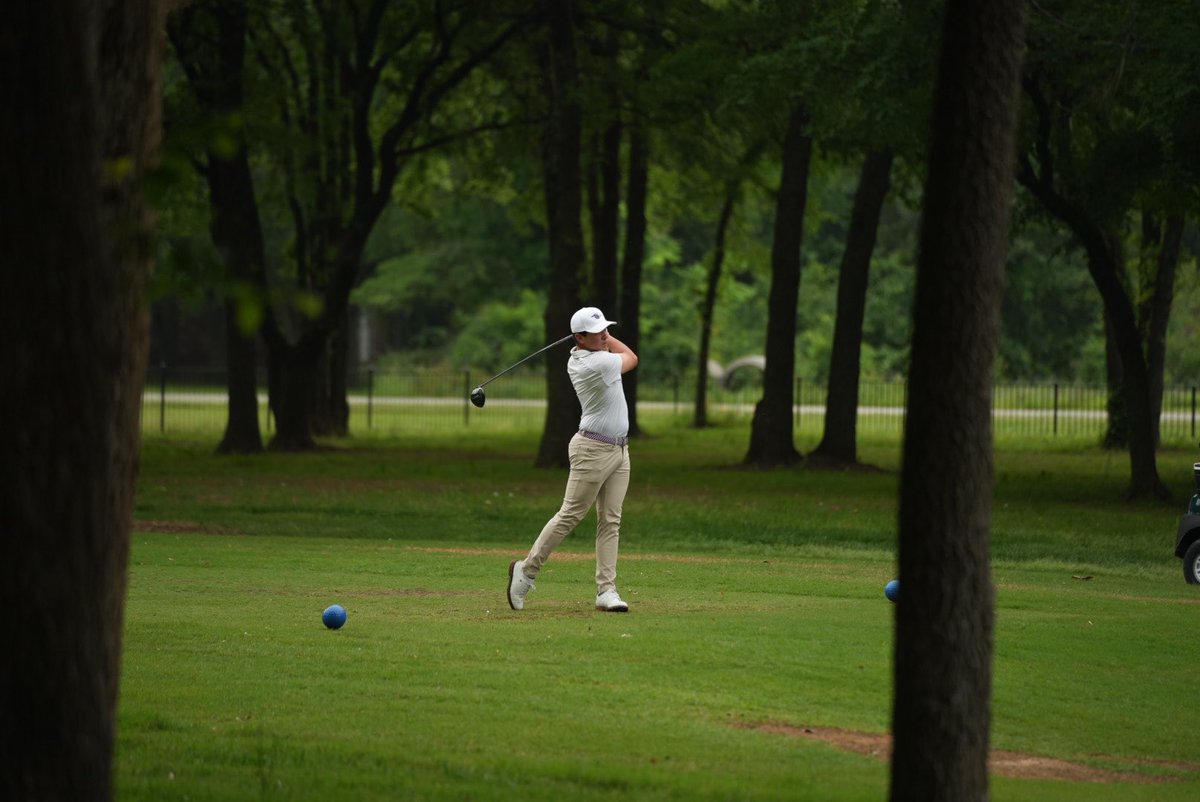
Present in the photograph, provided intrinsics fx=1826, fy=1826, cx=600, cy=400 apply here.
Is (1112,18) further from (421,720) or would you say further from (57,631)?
(57,631)

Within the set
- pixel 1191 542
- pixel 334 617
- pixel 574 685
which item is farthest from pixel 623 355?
pixel 1191 542

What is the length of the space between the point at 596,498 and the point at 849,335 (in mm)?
21098

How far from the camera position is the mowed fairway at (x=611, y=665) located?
328 inches

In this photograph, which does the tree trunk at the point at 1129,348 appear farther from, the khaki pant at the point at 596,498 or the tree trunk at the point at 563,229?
the khaki pant at the point at 596,498

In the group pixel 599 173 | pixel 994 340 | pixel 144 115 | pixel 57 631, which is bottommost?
pixel 57 631

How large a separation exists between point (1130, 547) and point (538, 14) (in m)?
18.7

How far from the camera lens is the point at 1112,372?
4353 centimetres

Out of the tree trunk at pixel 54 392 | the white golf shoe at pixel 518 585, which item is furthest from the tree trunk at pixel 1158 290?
the tree trunk at pixel 54 392

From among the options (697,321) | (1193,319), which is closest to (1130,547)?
(1193,319)

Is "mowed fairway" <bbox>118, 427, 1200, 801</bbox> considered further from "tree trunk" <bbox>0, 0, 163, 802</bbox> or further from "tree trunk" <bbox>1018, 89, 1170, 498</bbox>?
"tree trunk" <bbox>1018, 89, 1170, 498</bbox>

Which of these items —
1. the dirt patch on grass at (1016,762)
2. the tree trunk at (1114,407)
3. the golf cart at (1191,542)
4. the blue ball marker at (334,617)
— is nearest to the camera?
the dirt patch on grass at (1016,762)

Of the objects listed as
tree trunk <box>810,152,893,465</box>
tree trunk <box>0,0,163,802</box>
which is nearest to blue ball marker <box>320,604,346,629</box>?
tree trunk <box>0,0,163,802</box>

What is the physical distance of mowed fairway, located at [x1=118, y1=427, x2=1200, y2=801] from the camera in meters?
8.32

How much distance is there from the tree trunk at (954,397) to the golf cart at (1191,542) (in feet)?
38.4
